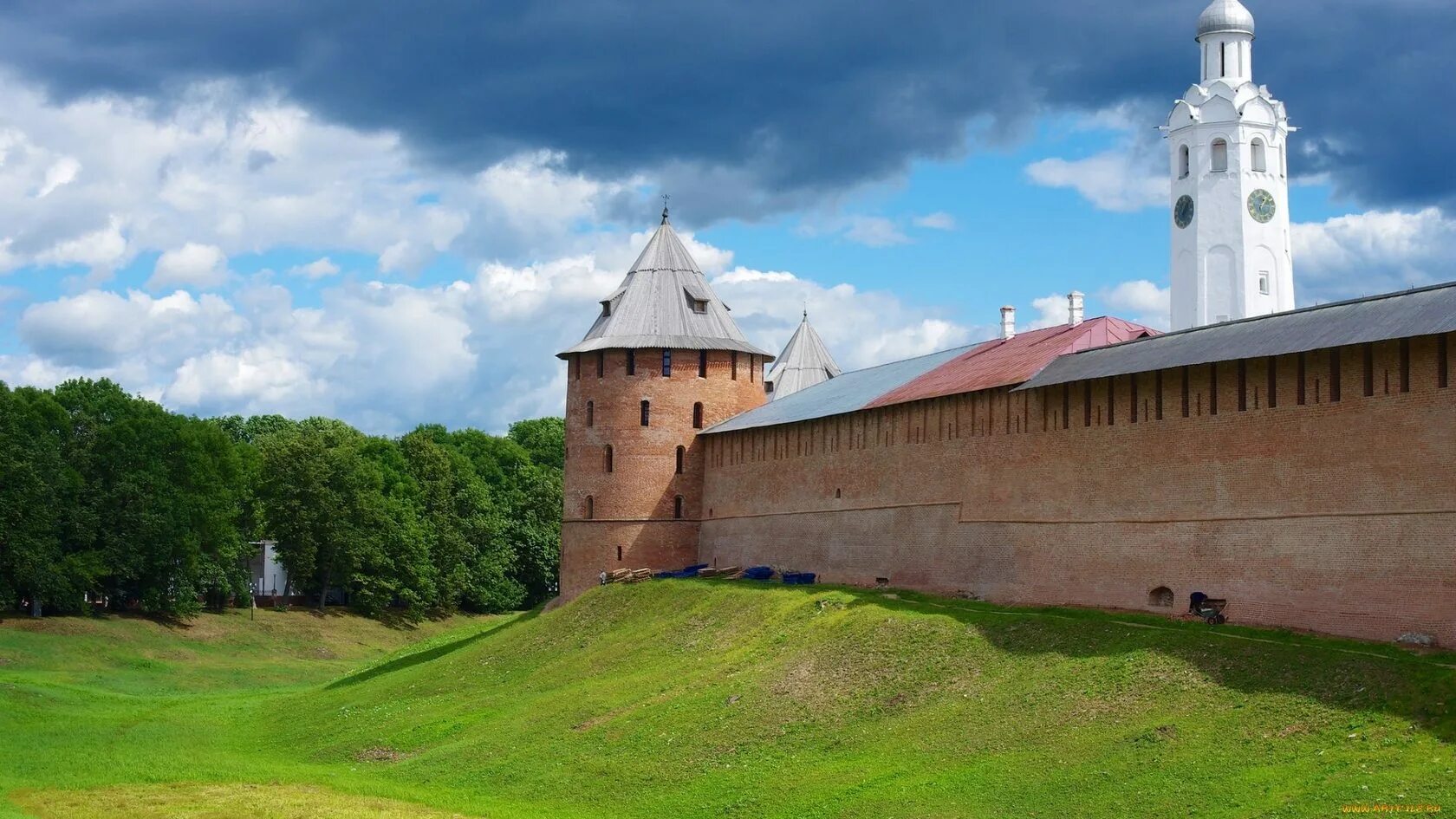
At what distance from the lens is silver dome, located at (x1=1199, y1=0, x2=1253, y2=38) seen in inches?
2266

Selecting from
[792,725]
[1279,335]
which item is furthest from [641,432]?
[1279,335]

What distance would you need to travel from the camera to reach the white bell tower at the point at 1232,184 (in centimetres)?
5719

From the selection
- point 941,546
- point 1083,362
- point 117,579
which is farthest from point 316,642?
point 1083,362

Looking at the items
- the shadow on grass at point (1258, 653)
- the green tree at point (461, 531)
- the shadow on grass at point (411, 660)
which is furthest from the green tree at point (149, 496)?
the shadow on grass at point (1258, 653)

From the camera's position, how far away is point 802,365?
221ft

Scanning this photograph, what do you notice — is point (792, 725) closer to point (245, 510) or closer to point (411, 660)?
point (411, 660)

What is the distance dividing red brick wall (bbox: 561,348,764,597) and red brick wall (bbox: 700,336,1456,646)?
6785mm

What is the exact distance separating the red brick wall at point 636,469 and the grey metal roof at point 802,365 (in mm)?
17419

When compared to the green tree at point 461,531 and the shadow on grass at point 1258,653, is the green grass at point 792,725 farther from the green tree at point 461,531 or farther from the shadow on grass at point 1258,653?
the green tree at point 461,531

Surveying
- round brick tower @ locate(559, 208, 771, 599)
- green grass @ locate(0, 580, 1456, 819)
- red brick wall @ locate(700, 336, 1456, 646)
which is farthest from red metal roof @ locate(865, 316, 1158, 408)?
round brick tower @ locate(559, 208, 771, 599)

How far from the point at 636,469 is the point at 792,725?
2084cm

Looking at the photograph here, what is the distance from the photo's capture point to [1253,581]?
27.3m

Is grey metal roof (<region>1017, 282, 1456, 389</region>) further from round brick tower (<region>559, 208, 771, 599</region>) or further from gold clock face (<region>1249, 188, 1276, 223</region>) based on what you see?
gold clock face (<region>1249, 188, 1276, 223</region>)

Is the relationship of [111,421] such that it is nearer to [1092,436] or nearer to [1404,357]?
[1092,436]
